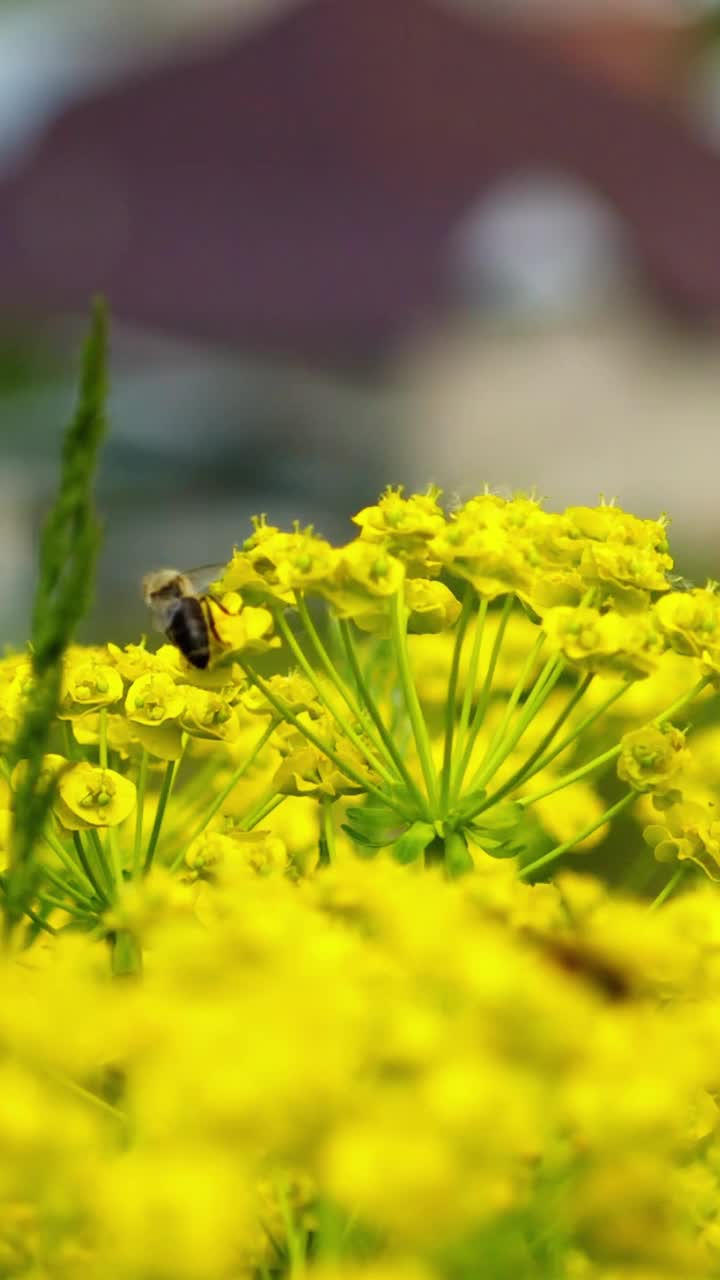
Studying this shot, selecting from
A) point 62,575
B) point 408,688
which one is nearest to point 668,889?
point 408,688

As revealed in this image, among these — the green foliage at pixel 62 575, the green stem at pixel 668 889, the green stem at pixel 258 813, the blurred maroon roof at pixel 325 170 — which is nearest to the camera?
the green foliage at pixel 62 575

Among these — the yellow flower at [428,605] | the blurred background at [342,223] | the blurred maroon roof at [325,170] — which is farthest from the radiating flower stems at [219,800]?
the blurred maroon roof at [325,170]

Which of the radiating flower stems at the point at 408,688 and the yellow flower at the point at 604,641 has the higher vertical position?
the yellow flower at the point at 604,641

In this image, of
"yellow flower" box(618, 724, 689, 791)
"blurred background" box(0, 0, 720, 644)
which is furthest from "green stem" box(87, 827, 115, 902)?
"blurred background" box(0, 0, 720, 644)

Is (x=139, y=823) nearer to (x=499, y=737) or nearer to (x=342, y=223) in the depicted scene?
(x=499, y=737)

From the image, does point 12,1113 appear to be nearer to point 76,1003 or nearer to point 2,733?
point 76,1003

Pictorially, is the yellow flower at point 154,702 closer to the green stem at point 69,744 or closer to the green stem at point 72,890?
the green stem at point 69,744
